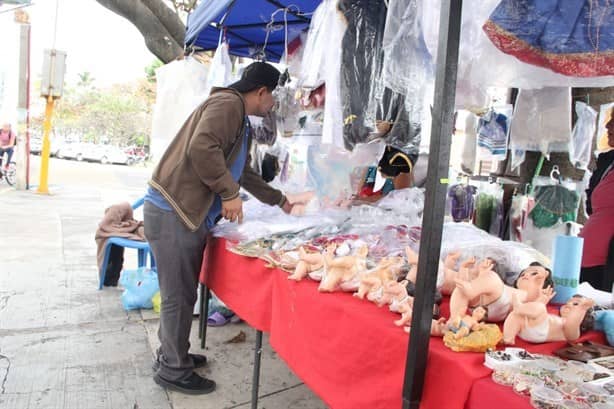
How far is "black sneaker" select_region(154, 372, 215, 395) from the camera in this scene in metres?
2.43

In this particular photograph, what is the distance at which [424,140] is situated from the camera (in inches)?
87.9

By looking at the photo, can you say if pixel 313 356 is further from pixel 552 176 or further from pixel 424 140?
pixel 552 176

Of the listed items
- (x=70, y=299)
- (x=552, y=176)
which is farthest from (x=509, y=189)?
(x=70, y=299)

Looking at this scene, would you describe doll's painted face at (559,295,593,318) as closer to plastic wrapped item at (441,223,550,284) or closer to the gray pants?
plastic wrapped item at (441,223,550,284)

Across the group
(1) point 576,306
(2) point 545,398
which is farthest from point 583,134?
(2) point 545,398

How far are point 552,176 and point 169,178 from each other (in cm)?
308

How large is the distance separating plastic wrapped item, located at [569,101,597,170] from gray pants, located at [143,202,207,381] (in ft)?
9.19

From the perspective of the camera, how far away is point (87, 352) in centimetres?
289

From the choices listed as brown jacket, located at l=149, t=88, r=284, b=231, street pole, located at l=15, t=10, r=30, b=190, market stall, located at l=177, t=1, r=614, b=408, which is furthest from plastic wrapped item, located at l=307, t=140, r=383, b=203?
street pole, located at l=15, t=10, r=30, b=190

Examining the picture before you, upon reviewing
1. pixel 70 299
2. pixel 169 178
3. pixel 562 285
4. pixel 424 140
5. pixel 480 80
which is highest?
pixel 480 80

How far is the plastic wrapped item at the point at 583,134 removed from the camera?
10.7 feet

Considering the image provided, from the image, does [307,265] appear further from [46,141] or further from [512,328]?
[46,141]

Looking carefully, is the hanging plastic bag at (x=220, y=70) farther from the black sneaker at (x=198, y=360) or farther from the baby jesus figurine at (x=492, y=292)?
the baby jesus figurine at (x=492, y=292)

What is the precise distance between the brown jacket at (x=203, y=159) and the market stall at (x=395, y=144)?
35 cm
